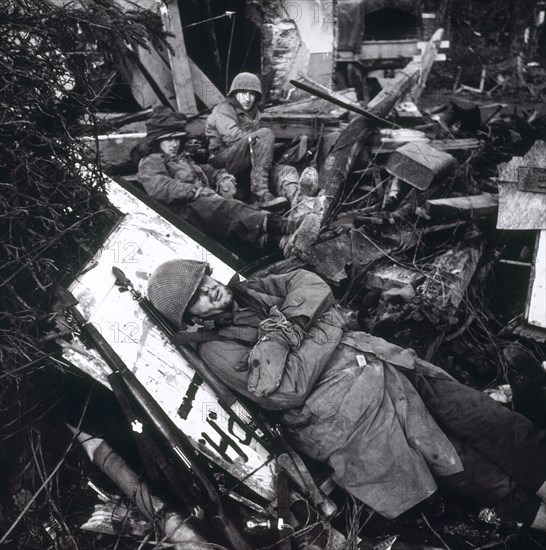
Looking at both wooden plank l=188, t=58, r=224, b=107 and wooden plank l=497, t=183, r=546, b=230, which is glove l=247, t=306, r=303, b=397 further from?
wooden plank l=188, t=58, r=224, b=107

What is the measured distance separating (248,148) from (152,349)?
2.75m

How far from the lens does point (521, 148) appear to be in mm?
4914

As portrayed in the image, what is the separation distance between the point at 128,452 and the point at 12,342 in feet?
4.06

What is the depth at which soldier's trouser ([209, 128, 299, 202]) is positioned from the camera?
4.82 m

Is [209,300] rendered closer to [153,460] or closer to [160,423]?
[160,423]

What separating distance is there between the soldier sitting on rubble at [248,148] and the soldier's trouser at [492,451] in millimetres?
2695

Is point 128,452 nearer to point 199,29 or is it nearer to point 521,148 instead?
point 521,148

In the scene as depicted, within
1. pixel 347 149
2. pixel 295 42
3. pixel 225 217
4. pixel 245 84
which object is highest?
pixel 295 42

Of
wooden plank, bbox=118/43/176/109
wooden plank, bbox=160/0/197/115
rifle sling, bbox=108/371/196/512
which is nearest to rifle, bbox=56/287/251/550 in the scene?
rifle sling, bbox=108/371/196/512

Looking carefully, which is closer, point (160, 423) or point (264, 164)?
point (160, 423)

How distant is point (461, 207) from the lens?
394cm

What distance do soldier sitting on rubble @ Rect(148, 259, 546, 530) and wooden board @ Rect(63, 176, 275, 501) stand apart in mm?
336

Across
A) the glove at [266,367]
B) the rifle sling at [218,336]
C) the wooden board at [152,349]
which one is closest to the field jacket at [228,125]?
the wooden board at [152,349]

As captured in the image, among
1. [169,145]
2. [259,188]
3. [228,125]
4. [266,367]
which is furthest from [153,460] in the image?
[228,125]
